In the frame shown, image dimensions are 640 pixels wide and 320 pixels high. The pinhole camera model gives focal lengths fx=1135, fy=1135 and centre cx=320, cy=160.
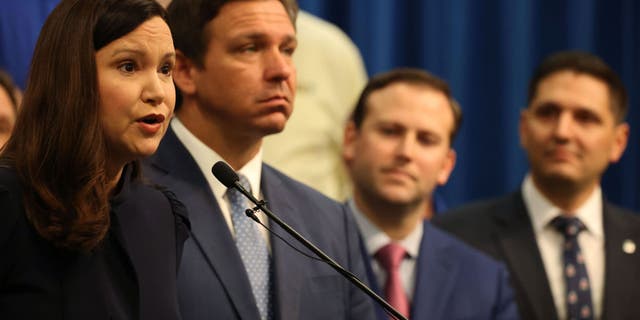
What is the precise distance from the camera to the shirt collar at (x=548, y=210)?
3871mm

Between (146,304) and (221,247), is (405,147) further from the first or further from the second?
(146,304)

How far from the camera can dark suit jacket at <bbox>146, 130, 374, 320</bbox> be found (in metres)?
2.29

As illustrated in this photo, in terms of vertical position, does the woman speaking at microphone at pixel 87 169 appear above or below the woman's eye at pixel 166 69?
below

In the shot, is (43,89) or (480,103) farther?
(480,103)

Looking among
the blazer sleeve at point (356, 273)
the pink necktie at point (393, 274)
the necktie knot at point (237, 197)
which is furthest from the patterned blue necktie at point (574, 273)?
the necktie knot at point (237, 197)

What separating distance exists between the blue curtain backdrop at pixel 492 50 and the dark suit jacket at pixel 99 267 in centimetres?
320

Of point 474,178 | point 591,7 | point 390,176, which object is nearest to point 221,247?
point 390,176

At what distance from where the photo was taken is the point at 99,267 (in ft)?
5.95

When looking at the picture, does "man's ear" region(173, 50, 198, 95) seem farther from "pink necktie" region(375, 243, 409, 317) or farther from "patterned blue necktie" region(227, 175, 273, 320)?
"pink necktie" region(375, 243, 409, 317)

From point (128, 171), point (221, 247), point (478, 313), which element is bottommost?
point (478, 313)

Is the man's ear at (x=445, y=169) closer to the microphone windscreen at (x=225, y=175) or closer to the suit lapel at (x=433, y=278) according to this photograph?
the suit lapel at (x=433, y=278)

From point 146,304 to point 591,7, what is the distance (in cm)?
391

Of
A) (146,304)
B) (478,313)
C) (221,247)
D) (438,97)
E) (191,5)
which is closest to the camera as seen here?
(146,304)

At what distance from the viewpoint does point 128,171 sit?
1974mm
